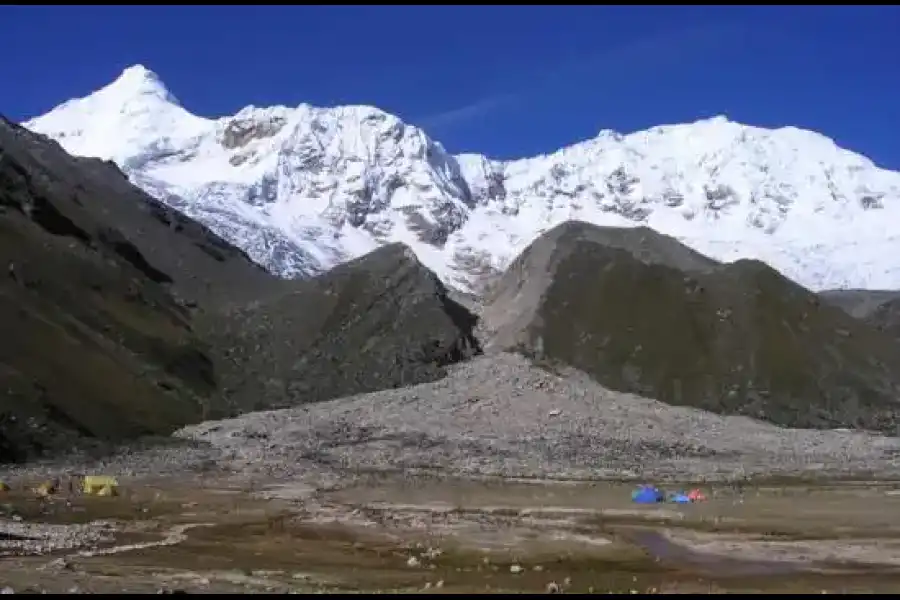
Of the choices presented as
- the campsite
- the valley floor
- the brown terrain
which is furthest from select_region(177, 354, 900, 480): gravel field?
the campsite

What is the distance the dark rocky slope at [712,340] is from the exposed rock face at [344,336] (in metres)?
8.73

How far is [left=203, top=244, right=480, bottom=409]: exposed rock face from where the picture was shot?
4122 inches

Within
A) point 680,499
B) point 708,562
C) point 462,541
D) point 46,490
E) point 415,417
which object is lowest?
point 708,562

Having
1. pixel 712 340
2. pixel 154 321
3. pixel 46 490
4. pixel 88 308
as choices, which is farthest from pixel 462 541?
pixel 712 340

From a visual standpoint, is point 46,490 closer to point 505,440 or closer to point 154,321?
point 505,440

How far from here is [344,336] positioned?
372ft

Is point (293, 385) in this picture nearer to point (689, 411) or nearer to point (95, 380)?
point (95, 380)

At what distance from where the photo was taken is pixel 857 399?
105188 mm

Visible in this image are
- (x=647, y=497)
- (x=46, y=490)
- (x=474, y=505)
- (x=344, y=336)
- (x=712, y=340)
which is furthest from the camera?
(x=344, y=336)

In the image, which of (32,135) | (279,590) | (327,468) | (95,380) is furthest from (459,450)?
(32,135)

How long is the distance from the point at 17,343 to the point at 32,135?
79.3 metres

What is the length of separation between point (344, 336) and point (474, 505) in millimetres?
65068

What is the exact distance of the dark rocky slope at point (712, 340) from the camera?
10462cm

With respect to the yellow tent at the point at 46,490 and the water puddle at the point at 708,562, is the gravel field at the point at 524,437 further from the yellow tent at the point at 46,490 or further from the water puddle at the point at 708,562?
the water puddle at the point at 708,562
